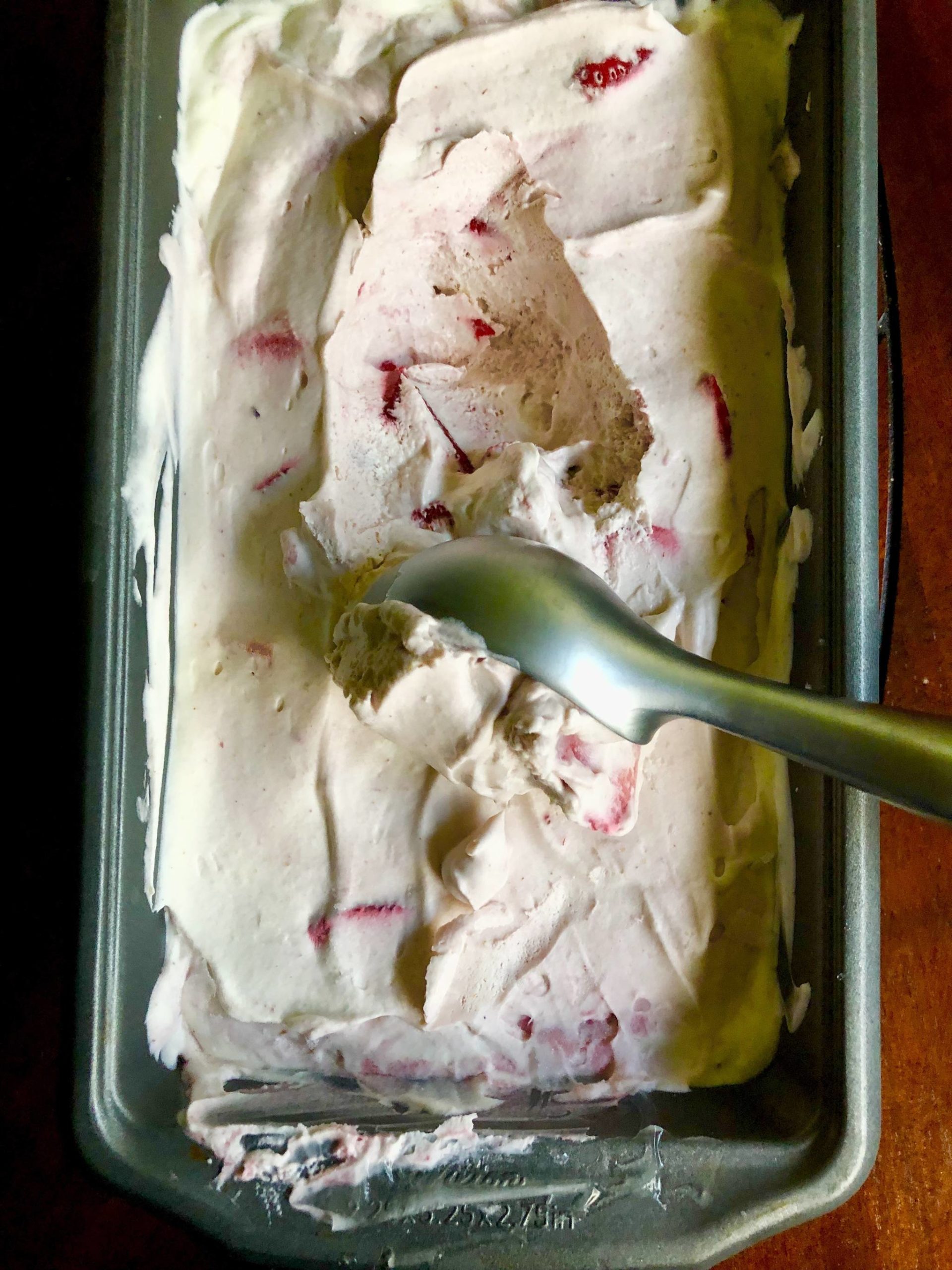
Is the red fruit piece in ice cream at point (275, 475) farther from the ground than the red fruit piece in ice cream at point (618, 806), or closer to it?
farther from the ground

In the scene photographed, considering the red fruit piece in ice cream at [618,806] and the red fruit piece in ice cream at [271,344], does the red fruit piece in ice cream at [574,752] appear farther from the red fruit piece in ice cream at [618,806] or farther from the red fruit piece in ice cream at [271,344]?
the red fruit piece in ice cream at [271,344]

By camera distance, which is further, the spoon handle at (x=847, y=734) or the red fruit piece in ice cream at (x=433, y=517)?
the red fruit piece in ice cream at (x=433, y=517)

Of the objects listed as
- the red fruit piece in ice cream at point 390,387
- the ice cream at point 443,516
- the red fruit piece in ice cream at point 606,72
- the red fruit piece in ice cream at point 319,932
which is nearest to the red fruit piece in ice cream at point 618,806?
the ice cream at point 443,516

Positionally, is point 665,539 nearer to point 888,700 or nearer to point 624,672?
point 624,672

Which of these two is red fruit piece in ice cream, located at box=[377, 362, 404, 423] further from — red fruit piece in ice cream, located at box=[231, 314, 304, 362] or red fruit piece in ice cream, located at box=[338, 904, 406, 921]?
red fruit piece in ice cream, located at box=[338, 904, 406, 921]

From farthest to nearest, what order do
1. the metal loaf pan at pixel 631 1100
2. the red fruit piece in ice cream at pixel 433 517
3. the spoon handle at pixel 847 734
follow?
1. the red fruit piece in ice cream at pixel 433 517
2. the metal loaf pan at pixel 631 1100
3. the spoon handle at pixel 847 734
